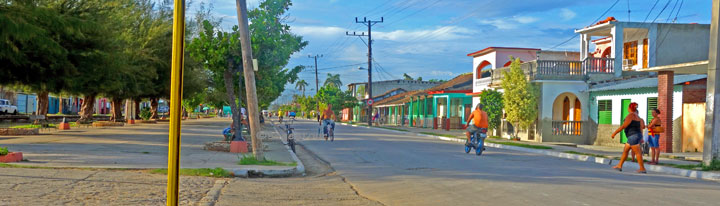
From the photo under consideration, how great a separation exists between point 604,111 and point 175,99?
25770mm

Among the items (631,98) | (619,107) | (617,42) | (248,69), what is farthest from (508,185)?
(617,42)

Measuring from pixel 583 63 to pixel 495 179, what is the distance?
775 inches

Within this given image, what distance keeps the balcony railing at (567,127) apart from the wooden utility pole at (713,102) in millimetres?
14530

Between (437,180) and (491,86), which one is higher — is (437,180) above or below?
below

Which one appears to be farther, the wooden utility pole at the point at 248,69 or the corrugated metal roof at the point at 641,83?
the corrugated metal roof at the point at 641,83

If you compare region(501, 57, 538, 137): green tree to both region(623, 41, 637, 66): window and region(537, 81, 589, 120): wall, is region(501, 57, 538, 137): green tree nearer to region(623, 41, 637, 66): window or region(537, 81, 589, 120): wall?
region(537, 81, 589, 120): wall

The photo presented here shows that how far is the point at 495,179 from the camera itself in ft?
36.9

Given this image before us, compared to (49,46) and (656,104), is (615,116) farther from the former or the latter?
(49,46)

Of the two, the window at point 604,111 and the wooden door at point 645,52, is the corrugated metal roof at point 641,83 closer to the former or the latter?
the window at point 604,111

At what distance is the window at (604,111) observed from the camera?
2672 cm

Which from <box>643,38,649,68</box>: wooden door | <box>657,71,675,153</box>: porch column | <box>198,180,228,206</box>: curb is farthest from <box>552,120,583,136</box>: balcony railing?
<box>198,180,228,206</box>: curb

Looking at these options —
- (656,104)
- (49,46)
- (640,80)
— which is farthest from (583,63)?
(49,46)

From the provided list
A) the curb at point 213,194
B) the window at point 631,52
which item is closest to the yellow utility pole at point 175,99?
the curb at point 213,194

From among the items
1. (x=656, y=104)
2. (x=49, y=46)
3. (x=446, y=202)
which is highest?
(x=49, y=46)
